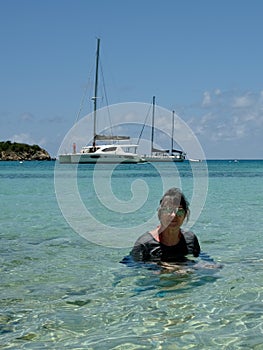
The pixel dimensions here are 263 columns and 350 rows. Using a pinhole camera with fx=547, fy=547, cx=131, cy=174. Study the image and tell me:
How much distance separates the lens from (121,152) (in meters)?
71.5

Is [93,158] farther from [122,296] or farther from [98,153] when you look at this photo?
[122,296]

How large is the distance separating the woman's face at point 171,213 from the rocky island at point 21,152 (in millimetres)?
165709

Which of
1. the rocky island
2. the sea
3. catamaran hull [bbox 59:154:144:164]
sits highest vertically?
the rocky island

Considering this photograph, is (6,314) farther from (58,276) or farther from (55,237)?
(55,237)

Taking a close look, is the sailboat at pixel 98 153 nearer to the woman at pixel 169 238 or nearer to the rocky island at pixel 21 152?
the woman at pixel 169 238

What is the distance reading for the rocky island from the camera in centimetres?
16900

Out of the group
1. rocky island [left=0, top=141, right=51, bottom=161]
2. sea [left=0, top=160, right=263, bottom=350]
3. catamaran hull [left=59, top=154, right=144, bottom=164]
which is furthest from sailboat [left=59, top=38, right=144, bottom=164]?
rocky island [left=0, top=141, right=51, bottom=161]

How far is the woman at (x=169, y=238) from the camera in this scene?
6.78m

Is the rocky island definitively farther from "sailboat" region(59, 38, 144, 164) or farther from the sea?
the sea

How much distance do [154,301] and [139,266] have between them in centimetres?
145

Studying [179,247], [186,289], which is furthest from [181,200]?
[186,289]

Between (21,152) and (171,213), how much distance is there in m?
167

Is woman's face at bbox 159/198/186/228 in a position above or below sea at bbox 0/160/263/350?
above

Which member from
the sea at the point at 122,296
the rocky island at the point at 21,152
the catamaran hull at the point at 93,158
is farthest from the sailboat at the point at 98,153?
the rocky island at the point at 21,152
